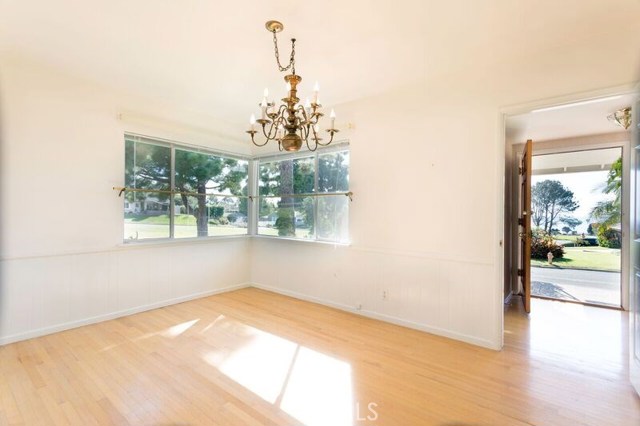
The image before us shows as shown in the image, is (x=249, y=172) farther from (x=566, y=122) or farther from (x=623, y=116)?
(x=623, y=116)

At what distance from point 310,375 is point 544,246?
6.05 meters

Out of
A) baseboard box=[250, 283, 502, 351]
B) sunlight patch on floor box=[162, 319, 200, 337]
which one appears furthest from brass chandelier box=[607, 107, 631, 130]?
sunlight patch on floor box=[162, 319, 200, 337]

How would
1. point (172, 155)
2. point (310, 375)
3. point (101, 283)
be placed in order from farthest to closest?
1. point (172, 155)
2. point (101, 283)
3. point (310, 375)

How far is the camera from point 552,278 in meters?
5.49

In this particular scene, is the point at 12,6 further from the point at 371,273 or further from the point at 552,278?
the point at 552,278

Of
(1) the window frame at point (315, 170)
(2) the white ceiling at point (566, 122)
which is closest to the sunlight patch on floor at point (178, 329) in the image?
(1) the window frame at point (315, 170)

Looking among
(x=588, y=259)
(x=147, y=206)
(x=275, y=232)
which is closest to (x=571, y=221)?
(x=588, y=259)

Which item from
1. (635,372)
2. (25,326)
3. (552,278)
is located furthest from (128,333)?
(552,278)

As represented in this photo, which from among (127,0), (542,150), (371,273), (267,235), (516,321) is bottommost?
(516,321)

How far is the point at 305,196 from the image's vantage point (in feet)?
14.3

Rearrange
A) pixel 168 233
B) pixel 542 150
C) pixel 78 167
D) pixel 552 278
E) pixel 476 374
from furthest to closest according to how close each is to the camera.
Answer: pixel 552 278 → pixel 542 150 → pixel 168 233 → pixel 78 167 → pixel 476 374

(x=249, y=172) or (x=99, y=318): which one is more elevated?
(x=249, y=172)

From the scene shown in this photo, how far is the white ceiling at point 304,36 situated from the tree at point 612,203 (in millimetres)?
3004

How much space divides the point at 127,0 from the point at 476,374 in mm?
3759
